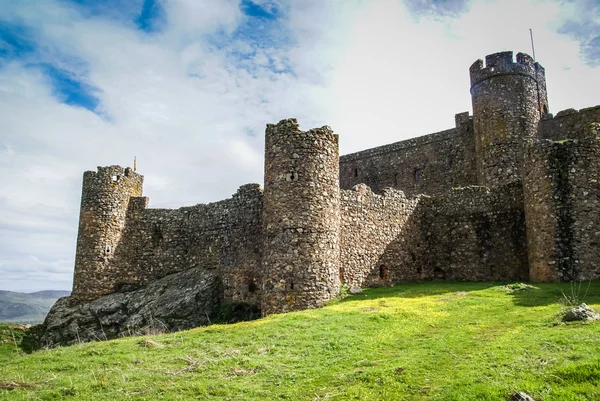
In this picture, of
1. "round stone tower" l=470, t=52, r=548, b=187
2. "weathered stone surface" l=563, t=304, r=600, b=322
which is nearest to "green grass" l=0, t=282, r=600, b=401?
"weathered stone surface" l=563, t=304, r=600, b=322

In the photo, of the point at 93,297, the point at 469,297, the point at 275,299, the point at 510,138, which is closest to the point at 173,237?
the point at 93,297

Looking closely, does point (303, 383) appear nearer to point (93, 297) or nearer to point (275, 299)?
point (275, 299)

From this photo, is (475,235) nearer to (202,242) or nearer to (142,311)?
(202,242)

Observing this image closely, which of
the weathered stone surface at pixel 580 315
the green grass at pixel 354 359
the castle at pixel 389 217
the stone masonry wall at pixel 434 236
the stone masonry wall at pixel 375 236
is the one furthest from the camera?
the stone masonry wall at pixel 434 236

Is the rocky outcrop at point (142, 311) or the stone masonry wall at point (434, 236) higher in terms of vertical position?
the stone masonry wall at point (434, 236)

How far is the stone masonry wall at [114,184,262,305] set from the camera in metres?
22.9

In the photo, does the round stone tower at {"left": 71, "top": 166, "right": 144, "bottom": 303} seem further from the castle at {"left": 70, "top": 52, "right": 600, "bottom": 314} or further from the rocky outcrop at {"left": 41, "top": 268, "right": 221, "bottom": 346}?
the rocky outcrop at {"left": 41, "top": 268, "right": 221, "bottom": 346}

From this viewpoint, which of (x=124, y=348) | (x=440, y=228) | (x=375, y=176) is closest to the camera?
(x=124, y=348)

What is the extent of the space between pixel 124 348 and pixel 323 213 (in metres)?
8.97

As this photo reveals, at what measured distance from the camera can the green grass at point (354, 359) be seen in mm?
9070

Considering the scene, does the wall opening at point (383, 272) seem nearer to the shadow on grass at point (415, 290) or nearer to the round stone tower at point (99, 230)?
the shadow on grass at point (415, 290)

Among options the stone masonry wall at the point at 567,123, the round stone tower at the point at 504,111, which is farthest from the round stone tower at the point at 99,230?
the stone masonry wall at the point at 567,123

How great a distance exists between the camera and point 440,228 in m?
25.5

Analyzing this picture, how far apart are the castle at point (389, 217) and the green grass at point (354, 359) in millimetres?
3464
